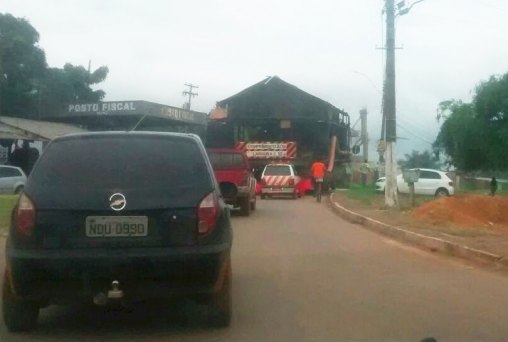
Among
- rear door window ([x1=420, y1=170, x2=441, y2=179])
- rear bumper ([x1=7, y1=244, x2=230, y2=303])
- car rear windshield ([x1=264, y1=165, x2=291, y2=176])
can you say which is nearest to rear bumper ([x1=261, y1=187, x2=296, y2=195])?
car rear windshield ([x1=264, y1=165, x2=291, y2=176])

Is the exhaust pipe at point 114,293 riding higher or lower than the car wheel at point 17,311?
higher

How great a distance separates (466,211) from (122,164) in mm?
18727

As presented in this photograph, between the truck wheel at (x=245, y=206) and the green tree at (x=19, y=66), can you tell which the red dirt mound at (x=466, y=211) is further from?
the green tree at (x=19, y=66)

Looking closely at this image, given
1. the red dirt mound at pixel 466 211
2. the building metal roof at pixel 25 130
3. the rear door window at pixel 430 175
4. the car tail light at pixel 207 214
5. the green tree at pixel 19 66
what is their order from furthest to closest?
1. the green tree at pixel 19 66
2. the rear door window at pixel 430 175
3. the building metal roof at pixel 25 130
4. the red dirt mound at pixel 466 211
5. the car tail light at pixel 207 214

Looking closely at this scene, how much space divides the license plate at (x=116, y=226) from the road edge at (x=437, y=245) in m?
6.58

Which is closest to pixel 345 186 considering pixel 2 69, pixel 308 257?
pixel 2 69

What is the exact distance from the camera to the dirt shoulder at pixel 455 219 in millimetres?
14922

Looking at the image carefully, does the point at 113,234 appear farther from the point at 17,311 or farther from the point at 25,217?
the point at 17,311

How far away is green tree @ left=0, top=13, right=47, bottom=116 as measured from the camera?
46.6m

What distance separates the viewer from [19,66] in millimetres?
47781

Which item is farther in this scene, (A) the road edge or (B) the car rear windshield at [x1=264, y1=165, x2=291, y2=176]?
(B) the car rear windshield at [x1=264, y1=165, x2=291, y2=176]

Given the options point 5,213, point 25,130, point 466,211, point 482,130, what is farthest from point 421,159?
point 5,213

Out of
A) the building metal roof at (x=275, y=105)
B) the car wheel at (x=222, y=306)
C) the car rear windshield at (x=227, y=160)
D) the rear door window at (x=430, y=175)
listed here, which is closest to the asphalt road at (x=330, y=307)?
the car wheel at (x=222, y=306)

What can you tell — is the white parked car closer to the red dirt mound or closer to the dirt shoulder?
the dirt shoulder
